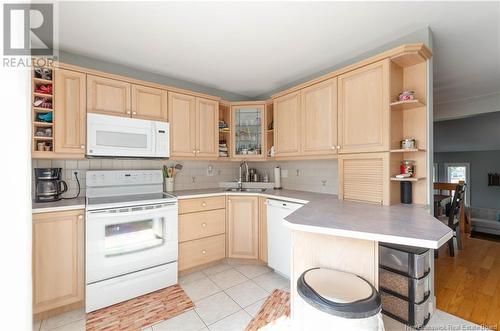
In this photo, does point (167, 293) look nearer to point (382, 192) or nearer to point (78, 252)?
point (78, 252)

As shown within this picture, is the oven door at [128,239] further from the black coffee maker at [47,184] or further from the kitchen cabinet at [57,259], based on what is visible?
the black coffee maker at [47,184]

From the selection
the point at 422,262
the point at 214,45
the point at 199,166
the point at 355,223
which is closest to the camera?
the point at 355,223

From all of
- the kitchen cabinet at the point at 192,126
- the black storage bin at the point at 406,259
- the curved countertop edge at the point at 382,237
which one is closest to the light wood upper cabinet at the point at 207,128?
the kitchen cabinet at the point at 192,126

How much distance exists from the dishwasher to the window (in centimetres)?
757

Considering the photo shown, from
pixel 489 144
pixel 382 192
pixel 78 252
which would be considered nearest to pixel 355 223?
pixel 382 192

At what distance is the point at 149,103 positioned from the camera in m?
2.55

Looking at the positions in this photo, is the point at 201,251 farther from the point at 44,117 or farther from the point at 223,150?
the point at 44,117

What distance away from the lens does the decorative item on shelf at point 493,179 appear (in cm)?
622

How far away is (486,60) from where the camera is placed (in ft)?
8.27

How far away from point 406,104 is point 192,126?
2307mm

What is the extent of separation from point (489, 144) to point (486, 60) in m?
4.72

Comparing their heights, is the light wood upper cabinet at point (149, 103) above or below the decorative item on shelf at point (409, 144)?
above

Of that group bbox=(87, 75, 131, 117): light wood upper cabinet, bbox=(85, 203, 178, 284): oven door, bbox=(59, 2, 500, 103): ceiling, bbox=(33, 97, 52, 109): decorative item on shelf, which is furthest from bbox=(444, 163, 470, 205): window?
bbox=(33, 97, 52, 109): decorative item on shelf

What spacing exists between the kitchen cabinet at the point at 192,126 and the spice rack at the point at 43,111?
109cm
